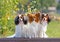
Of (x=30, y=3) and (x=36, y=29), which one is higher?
(x=30, y=3)

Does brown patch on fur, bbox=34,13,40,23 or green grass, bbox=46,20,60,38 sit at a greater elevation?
brown patch on fur, bbox=34,13,40,23

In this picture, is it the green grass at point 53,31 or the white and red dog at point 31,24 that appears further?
the green grass at point 53,31

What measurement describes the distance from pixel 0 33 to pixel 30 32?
114 cm

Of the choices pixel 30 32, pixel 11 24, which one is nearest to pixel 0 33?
pixel 11 24

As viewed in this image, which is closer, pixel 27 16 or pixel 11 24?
pixel 27 16

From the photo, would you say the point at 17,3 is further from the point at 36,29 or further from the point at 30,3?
the point at 36,29

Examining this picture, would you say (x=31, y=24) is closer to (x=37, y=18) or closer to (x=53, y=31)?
(x=37, y=18)

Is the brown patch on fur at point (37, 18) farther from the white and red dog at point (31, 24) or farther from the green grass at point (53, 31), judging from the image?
the green grass at point (53, 31)

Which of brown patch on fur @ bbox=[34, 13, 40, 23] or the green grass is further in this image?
the green grass

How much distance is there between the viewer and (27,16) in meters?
3.69

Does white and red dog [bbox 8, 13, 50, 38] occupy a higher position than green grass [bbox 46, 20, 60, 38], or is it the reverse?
white and red dog [bbox 8, 13, 50, 38]

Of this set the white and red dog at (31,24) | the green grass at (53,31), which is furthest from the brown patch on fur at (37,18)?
the green grass at (53,31)

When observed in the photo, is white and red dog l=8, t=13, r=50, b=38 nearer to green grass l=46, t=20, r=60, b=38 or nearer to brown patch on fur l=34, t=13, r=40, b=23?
brown patch on fur l=34, t=13, r=40, b=23

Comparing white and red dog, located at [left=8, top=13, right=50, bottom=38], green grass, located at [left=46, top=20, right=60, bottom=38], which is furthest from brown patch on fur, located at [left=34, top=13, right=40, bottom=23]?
green grass, located at [left=46, top=20, right=60, bottom=38]
